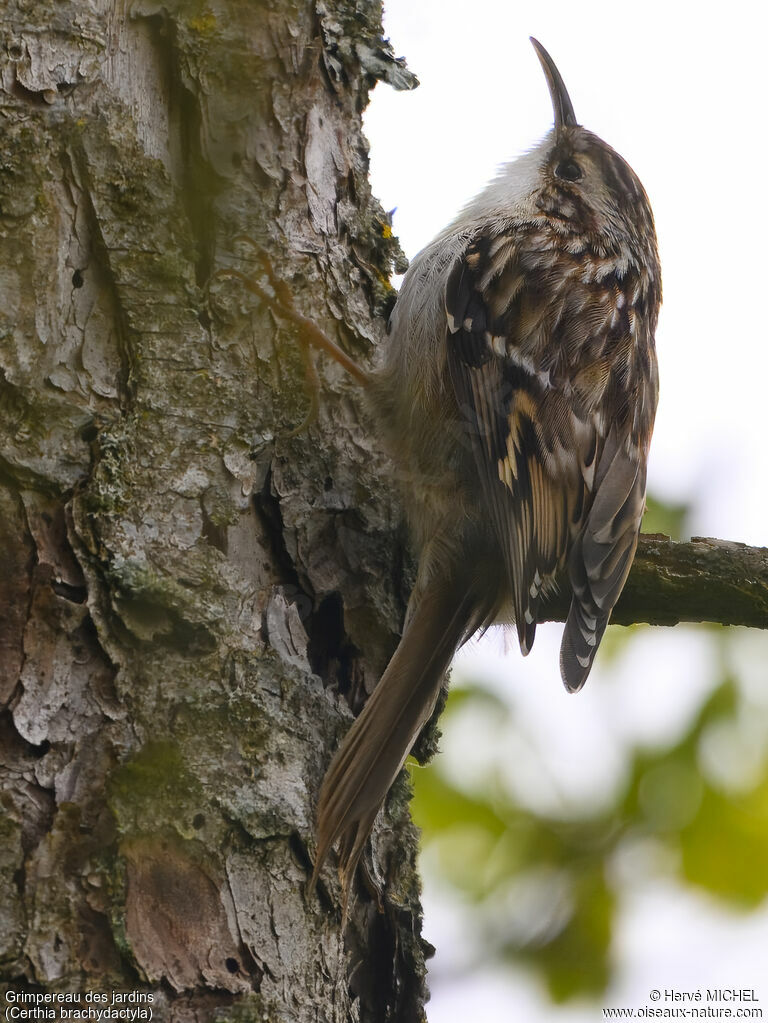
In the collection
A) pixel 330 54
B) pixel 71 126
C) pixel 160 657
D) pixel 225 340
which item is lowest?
pixel 160 657

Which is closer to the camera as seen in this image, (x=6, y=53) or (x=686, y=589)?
(x=6, y=53)

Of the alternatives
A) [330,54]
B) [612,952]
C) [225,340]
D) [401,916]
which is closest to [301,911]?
[401,916]

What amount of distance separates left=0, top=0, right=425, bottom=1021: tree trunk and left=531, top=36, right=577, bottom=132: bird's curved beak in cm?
110

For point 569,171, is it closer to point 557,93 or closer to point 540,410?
point 557,93

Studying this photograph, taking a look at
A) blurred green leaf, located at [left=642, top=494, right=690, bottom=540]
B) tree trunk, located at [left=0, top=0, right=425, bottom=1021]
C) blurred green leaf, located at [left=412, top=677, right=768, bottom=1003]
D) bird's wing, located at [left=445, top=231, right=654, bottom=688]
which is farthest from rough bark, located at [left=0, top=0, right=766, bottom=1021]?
blurred green leaf, located at [left=642, top=494, right=690, bottom=540]

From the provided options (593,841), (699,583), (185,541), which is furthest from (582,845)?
(185,541)

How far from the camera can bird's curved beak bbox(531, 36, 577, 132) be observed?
9.89 ft

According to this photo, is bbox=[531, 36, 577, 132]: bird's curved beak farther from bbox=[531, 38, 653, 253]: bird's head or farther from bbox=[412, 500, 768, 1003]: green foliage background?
bbox=[412, 500, 768, 1003]: green foliage background

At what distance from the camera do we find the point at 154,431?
5.46ft

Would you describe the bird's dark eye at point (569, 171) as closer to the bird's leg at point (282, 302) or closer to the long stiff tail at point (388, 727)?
the bird's leg at point (282, 302)

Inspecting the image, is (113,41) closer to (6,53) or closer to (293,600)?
(6,53)

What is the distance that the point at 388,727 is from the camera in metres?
1.79

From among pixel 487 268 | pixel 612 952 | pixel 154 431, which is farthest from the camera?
pixel 612 952

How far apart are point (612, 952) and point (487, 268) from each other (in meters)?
1.52
